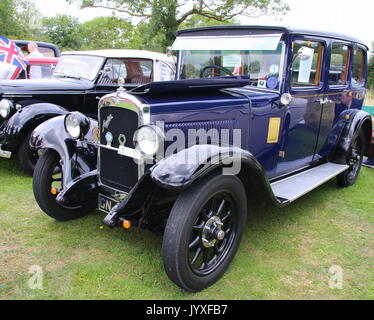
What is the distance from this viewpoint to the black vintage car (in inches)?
181

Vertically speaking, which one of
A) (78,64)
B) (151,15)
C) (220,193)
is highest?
(151,15)

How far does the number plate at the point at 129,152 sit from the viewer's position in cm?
260

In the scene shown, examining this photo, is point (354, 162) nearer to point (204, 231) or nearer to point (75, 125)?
point (204, 231)

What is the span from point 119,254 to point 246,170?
1274 mm

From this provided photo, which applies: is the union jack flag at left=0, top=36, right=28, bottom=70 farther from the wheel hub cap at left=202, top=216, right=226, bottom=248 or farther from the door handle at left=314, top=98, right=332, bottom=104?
the wheel hub cap at left=202, top=216, right=226, bottom=248

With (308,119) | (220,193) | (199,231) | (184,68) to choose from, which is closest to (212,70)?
(184,68)

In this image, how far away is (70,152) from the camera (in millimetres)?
3164

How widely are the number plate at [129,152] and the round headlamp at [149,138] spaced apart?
14 centimetres

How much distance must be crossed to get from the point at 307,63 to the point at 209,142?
4.98 feet

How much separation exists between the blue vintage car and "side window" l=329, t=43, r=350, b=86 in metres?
0.01

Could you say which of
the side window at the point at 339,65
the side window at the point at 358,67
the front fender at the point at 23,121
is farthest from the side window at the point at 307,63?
the front fender at the point at 23,121

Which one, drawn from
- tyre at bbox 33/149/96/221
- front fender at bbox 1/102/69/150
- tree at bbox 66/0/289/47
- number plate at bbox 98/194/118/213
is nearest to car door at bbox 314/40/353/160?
number plate at bbox 98/194/118/213

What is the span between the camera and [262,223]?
11.6 feet

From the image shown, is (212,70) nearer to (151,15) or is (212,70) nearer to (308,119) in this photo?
(308,119)
